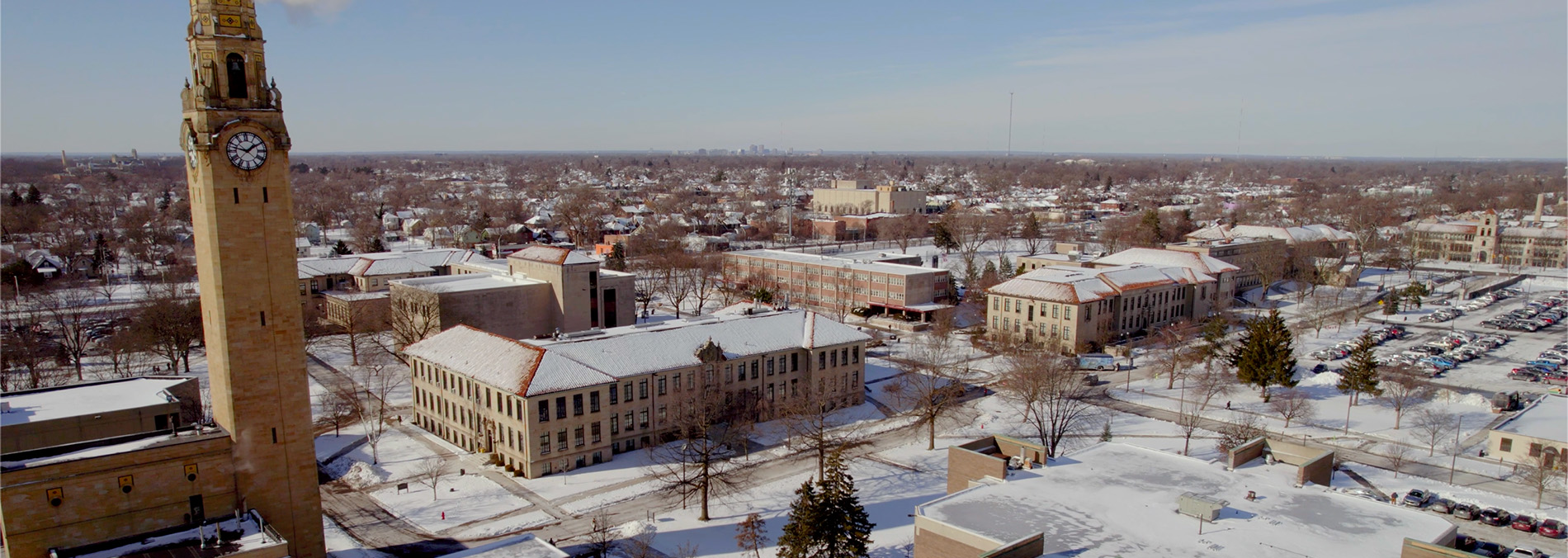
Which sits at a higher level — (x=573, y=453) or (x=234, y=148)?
(x=234, y=148)

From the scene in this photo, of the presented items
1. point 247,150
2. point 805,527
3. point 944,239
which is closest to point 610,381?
point 805,527

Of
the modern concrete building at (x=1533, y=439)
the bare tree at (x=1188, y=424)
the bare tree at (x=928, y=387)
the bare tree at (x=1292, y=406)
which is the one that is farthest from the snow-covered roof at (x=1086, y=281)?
the modern concrete building at (x=1533, y=439)

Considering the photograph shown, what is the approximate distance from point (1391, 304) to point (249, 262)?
9607 centimetres

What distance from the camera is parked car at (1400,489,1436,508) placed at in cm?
3994

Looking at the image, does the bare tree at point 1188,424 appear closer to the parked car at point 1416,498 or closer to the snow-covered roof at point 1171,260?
the parked car at point 1416,498

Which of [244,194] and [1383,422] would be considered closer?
[244,194]

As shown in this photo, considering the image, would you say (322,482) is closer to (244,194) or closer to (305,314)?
(244,194)

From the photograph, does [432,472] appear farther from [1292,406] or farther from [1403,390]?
[1403,390]

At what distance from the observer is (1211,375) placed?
5950 cm

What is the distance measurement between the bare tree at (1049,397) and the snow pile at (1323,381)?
48.4ft

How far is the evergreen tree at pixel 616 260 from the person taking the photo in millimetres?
101125

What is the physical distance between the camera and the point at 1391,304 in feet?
288

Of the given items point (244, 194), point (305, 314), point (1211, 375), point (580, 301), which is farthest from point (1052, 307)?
point (305, 314)

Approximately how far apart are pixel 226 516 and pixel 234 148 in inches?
479
